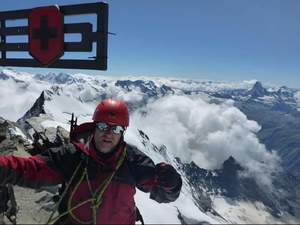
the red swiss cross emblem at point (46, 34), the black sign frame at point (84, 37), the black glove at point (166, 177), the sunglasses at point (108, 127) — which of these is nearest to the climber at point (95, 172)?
the sunglasses at point (108, 127)

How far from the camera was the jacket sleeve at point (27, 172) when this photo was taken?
507 cm

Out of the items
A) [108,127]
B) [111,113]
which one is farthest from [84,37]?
[108,127]

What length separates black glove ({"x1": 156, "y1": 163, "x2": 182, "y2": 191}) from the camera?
Result: 243 inches

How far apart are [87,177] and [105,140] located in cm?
54

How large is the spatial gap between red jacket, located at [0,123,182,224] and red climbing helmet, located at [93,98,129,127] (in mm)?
322

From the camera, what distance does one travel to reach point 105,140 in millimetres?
5676

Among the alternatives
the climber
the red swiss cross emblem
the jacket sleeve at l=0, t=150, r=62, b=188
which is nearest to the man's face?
the climber

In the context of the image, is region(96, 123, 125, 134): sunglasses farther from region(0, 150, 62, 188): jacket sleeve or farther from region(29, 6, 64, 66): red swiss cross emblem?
region(29, 6, 64, 66): red swiss cross emblem

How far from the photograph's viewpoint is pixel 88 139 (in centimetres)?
593

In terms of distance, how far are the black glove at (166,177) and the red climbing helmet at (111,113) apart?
2.76ft

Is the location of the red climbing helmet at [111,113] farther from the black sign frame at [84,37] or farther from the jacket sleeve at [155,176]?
the black sign frame at [84,37]

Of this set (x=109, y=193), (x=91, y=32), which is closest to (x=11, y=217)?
(x=91, y=32)

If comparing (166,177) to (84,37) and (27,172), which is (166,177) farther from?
(84,37)

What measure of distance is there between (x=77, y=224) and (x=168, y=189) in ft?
4.69
